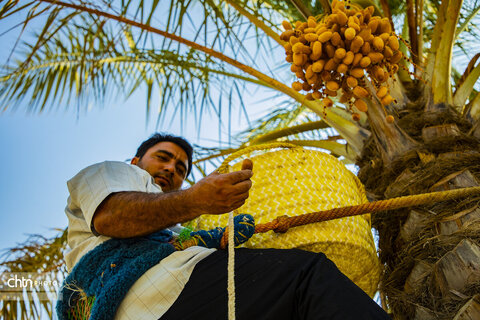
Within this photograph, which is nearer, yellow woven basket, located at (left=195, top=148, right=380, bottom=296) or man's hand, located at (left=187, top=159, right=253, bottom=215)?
man's hand, located at (left=187, top=159, right=253, bottom=215)

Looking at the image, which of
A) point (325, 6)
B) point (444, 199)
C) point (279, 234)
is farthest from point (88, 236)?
point (325, 6)

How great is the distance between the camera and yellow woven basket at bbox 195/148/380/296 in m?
1.39

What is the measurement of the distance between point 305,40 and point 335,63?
0.12 m

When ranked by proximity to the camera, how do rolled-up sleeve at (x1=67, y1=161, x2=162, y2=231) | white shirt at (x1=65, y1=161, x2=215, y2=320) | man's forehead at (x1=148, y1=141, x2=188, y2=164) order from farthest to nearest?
man's forehead at (x1=148, y1=141, x2=188, y2=164) → rolled-up sleeve at (x1=67, y1=161, x2=162, y2=231) → white shirt at (x1=65, y1=161, x2=215, y2=320)

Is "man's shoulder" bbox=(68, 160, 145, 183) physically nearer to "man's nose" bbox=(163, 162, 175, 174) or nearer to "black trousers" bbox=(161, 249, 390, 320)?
"black trousers" bbox=(161, 249, 390, 320)

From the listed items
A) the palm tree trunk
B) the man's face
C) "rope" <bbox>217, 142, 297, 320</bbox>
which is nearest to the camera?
"rope" <bbox>217, 142, 297, 320</bbox>

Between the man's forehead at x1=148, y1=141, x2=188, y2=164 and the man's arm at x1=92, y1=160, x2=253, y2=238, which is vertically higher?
the man's forehead at x1=148, y1=141, x2=188, y2=164

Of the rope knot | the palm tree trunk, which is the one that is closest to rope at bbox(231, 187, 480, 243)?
the rope knot

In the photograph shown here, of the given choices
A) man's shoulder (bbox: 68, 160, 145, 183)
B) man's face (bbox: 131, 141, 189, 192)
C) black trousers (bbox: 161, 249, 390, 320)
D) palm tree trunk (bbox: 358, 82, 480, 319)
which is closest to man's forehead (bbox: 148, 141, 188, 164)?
man's face (bbox: 131, 141, 189, 192)

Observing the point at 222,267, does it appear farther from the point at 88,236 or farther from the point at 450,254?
the point at 450,254

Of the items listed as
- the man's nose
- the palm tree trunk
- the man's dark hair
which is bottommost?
the palm tree trunk

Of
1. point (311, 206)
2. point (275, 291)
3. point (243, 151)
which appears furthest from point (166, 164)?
point (275, 291)

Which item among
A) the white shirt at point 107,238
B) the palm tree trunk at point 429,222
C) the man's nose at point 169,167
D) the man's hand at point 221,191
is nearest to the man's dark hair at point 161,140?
the man's nose at point 169,167

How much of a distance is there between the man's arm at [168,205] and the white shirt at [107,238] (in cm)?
5
